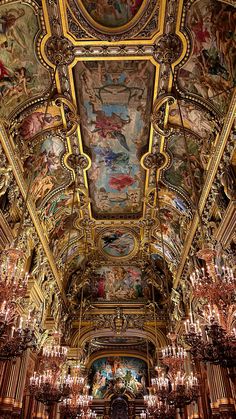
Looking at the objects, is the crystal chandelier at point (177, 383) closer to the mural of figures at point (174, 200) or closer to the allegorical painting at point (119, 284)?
the mural of figures at point (174, 200)

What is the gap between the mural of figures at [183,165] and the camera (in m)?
10.4

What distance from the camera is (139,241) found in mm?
15773

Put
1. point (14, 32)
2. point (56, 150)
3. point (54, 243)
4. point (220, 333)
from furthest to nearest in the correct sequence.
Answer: point (54, 243), point (56, 150), point (14, 32), point (220, 333)

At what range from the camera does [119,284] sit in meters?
18.4

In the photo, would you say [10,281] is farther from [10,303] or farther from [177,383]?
[177,383]

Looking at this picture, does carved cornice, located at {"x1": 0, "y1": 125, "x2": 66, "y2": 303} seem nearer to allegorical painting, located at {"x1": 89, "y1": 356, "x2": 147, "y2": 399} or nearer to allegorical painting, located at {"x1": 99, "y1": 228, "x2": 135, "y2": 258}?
allegorical painting, located at {"x1": 99, "y1": 228, "x2": 135, "y2": 258}

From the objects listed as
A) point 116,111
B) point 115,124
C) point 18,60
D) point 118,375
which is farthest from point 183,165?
point 118,375

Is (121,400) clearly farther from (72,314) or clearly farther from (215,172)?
(215,172)

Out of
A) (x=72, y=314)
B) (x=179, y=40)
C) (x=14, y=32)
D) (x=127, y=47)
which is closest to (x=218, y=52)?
(x=179, y=40)

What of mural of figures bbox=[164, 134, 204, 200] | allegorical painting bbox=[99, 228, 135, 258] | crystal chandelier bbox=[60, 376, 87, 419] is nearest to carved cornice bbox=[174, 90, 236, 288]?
mural of figures bbox=[164, 134, 204, 200]

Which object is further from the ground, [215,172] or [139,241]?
[139,241]

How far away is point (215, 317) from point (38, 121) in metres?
6.84

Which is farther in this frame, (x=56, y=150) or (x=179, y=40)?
(x=56, y=150)

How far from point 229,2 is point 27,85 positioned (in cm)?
485
